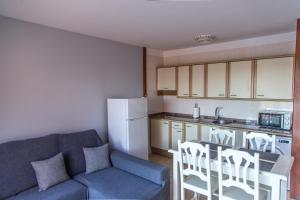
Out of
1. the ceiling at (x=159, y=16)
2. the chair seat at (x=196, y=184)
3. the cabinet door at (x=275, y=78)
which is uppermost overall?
the ceiling at (x=159, y=16)

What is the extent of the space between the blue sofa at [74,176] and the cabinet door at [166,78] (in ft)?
7.69

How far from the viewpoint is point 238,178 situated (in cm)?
196

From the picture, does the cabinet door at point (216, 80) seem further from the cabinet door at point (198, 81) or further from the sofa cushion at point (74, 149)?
the sofa cushion at point (74, 149)

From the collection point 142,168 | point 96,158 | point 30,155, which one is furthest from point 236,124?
point 30,155

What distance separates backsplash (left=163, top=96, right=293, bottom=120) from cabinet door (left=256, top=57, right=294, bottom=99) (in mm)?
302

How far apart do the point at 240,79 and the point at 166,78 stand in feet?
5.61

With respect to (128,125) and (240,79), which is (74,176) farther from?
(240,79)

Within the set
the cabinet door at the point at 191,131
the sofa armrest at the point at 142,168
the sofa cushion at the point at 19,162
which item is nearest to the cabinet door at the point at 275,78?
the cabinet door at the point at 191,131

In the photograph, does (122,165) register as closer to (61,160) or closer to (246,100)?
(61,160)

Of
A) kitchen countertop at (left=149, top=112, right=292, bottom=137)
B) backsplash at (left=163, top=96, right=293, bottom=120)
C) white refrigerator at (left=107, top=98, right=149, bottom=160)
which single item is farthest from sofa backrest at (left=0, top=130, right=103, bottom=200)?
backsplash at (left=163, top=96, right=293, bottom=120)

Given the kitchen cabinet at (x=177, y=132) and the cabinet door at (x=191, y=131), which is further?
the kitchen cabinet at (x=177, y=132)

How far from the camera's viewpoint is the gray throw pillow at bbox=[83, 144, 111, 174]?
2.74 metres

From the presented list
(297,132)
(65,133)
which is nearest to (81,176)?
(65,133)

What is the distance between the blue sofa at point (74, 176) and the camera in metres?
2.21
